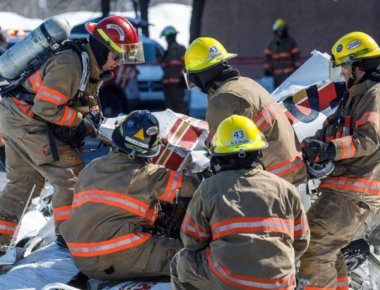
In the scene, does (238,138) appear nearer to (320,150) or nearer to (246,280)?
(246,280)

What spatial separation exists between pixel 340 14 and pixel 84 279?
12623 mm

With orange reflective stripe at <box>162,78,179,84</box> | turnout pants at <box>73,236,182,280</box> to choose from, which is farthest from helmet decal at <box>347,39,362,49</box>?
orange reflective stripe at <box>162,78,179,84</box>

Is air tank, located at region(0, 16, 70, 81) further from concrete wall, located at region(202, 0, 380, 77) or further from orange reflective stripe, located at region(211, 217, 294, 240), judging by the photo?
concrete wall, located at region(202, 0, 380, 77)

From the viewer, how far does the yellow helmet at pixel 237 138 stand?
13.2 ft

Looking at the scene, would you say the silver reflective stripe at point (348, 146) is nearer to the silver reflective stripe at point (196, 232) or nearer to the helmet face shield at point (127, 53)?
the silver reflective stripe at point (196, 232)

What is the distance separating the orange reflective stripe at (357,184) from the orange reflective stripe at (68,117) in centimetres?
193

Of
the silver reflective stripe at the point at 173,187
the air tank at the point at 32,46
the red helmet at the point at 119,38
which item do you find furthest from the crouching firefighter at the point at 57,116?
the silver reflective stripe at the point at 173,187

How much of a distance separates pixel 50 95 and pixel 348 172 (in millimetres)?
2181

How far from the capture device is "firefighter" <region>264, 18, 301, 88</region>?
14.2m

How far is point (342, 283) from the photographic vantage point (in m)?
5.28

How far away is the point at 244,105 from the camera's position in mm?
4980

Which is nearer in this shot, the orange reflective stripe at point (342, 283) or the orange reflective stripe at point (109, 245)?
the orange reflective stripe at point (109, 245)

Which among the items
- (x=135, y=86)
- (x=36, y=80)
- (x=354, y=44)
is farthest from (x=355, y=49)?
(x=135, y=86)

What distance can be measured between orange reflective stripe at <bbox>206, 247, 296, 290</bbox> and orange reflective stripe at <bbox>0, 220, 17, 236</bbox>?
8.26 ft
